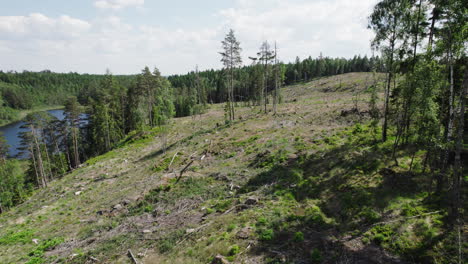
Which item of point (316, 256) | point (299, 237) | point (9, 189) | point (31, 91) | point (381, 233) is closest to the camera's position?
point (316, 256)

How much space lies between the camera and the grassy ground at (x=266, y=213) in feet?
33.0

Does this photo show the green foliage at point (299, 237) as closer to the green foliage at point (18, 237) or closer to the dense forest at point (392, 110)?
the dense forest at point (392, 110)

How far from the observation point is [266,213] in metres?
12.9

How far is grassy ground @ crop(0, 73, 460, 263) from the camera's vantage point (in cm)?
1005

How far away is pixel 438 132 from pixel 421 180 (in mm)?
3089

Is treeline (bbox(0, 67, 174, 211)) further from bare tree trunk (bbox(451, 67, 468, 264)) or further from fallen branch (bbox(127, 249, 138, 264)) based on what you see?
bare tree trunk (bbox(451, 67, 468, 264))

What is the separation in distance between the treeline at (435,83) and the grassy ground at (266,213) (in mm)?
1116

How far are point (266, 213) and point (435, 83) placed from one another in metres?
12.3

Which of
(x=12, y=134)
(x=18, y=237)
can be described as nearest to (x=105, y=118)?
(x=18, y=237)

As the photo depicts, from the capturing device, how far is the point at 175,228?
43.7 feet

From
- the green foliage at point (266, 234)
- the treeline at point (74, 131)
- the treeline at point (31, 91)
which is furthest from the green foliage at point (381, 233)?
the treeline at point (31, 91)

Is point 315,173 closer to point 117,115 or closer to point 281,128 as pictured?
point 281,128

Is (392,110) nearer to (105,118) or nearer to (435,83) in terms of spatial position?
(435,83)

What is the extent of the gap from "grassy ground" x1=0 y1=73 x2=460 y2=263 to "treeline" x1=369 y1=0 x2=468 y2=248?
1.12 meters
